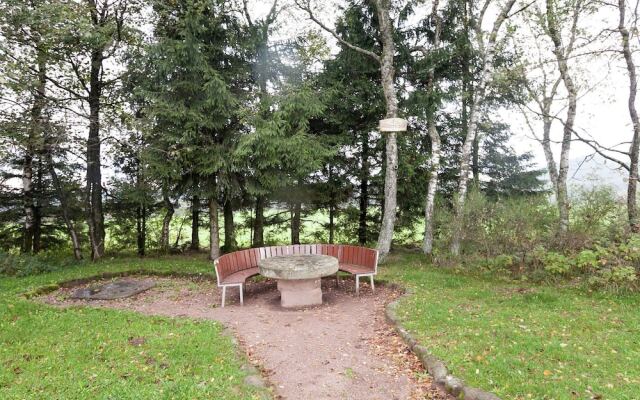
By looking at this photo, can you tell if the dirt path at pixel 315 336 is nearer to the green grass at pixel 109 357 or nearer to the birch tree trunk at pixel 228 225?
the green grass at pixel 109 357

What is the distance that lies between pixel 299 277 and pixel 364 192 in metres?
6.91

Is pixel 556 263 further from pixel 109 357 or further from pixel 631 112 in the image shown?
pixel 109 357

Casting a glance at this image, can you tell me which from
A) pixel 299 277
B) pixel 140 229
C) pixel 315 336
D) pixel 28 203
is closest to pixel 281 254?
pixel 299 277

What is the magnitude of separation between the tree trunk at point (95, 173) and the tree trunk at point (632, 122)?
12.7m

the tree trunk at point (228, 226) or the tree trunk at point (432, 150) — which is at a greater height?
the tree trunk at point (432, 150)

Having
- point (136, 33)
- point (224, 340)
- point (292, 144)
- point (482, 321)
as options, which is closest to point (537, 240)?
point (482, 321)

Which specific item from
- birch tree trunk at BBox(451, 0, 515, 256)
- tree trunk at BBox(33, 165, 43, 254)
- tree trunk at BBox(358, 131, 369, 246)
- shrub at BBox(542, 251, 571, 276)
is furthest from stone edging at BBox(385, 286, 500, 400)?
tree trunk at BBox(33, 165, 43, 254)

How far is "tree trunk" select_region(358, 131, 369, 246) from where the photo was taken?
12719 mm

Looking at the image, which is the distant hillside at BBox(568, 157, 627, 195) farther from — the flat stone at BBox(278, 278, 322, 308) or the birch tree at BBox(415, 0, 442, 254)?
the flat stone at BBox(278, 278, 322, 308)

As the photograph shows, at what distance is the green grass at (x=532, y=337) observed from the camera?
150 inches

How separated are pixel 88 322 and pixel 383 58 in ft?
29.6

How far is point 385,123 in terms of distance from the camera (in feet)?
32.1

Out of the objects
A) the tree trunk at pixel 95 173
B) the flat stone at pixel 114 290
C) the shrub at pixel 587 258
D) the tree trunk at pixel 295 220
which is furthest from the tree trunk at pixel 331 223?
the shrub at pixel 587 258

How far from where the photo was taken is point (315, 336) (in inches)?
226
